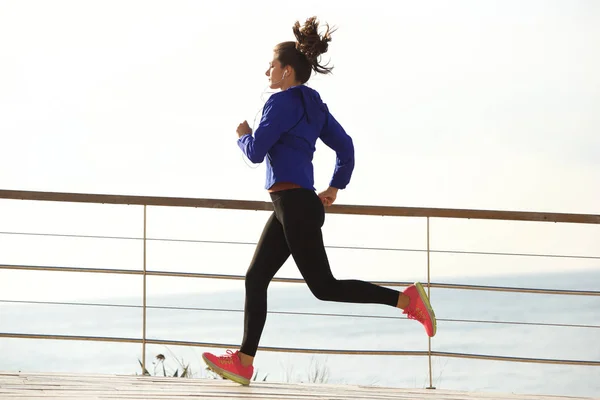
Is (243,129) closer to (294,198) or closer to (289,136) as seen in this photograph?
(289,136)

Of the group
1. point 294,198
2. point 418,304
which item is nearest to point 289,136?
point 294,198

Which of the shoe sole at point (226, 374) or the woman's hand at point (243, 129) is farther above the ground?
the woman's hand at point (243, 129)

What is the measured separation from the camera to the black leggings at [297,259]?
3096mm

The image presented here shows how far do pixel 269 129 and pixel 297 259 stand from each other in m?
0.46

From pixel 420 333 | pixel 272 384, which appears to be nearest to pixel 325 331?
pixel 420 333

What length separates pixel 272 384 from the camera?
3375mm

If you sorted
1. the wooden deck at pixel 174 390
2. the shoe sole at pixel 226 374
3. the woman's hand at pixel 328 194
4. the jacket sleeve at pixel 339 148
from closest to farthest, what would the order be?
the wooden deck at pixel 174 390
the shoe sole at pixel 226 374
the jacket sleeve at pixel 339 148
the woman's hand at pixel 328 194

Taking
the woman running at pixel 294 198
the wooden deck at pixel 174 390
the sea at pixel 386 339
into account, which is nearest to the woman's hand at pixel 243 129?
the woman running at pixel 294 198

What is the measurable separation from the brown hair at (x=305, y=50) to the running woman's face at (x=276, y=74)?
→ 2 centimetres

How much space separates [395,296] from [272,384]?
0.59m

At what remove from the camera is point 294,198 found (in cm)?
311

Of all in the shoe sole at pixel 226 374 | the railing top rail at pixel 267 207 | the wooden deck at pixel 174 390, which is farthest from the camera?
the railing top rail at pixel 267 207

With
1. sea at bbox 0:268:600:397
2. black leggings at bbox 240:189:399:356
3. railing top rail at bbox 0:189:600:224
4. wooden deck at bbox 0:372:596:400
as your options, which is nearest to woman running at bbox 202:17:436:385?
black leggings at bbox 240:189:399:356

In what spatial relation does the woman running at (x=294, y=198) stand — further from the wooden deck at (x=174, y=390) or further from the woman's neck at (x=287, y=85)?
the wooden deck at (x=174, y=390)
